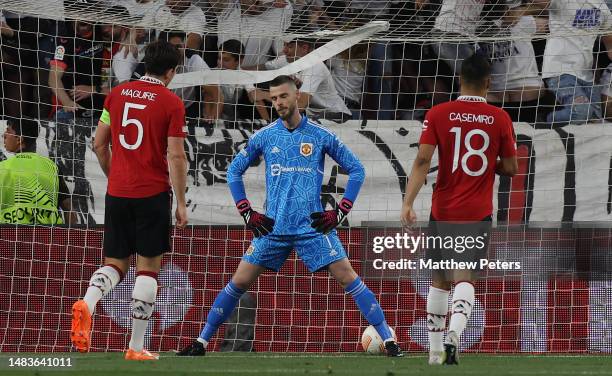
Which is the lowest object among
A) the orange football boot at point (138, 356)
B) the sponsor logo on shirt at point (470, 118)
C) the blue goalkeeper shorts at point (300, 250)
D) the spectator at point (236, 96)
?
the orange football boot at point (138, 356)

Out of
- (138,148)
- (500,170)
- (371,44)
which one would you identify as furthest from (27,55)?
(500,170)

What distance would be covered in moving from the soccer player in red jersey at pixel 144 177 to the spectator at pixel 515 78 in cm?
514

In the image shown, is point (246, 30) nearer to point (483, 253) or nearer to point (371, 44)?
point (371, 44)

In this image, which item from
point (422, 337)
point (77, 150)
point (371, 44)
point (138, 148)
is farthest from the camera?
point (371, 44)

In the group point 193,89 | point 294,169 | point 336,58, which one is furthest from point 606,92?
point 294,169

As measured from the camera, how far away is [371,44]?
13234 mm

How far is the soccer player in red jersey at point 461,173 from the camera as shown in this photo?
28.4 ft

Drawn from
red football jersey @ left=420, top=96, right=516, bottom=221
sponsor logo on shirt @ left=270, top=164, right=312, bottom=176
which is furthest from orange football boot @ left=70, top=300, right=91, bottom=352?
red football jersey @ left=420, top=96, right=516, bottom=221

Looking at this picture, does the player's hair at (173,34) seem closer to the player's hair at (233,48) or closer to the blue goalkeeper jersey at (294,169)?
the player's hair at (233,48)

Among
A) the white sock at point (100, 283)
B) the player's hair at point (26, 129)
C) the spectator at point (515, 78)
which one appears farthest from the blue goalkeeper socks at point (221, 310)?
the spectator at point (515, 78)

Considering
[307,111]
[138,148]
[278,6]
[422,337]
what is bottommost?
[422,337]

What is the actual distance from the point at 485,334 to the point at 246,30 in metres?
3.55

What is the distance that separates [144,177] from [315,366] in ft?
5.59

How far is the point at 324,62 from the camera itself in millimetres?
13102
